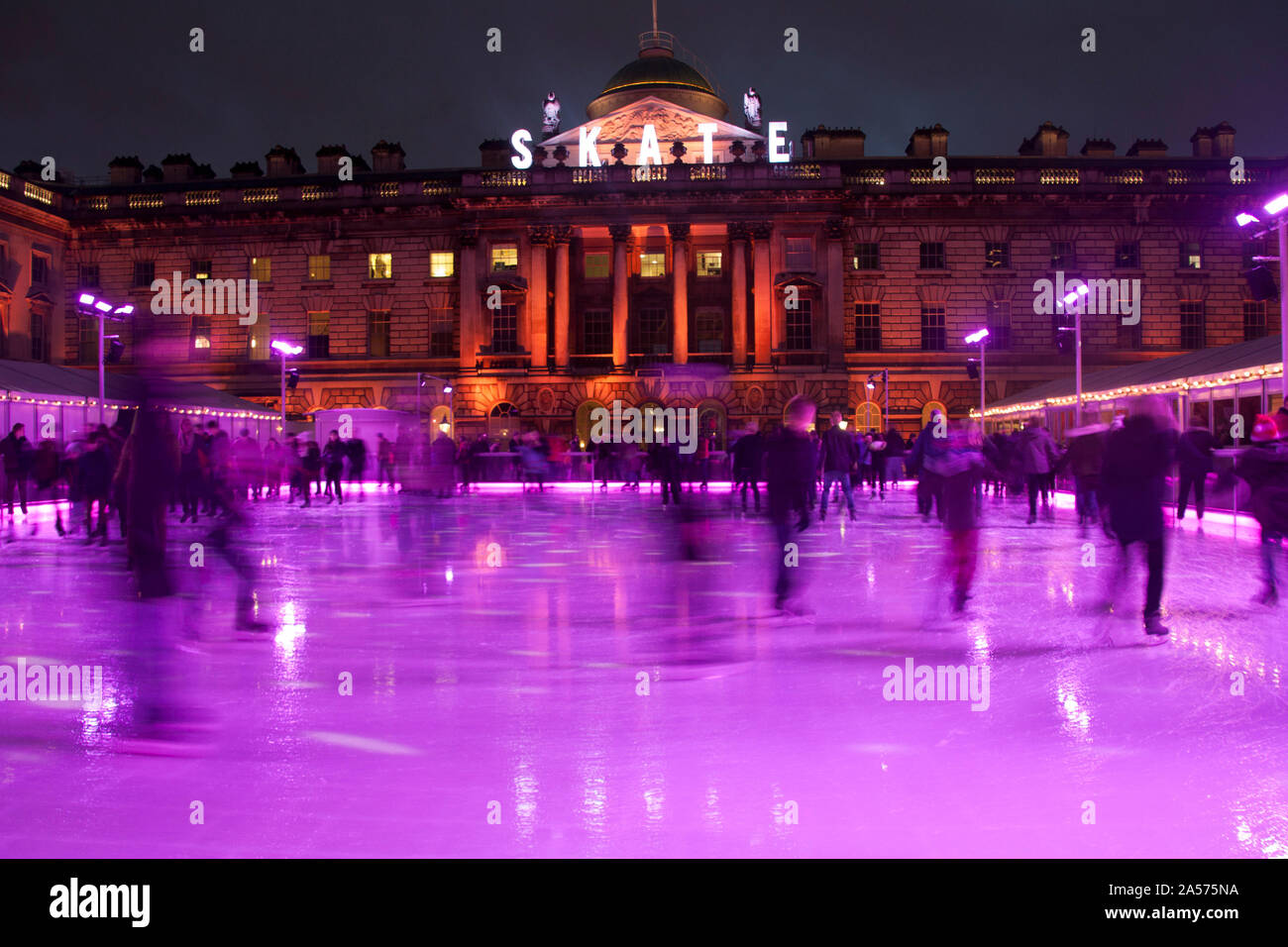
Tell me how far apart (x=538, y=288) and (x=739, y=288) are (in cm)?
919

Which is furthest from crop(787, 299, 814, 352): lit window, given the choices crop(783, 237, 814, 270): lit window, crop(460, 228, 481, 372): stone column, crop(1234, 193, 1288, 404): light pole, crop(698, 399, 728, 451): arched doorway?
crop(1234, 193, 1288, 404): light pole

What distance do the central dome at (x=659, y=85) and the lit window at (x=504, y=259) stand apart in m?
9.50

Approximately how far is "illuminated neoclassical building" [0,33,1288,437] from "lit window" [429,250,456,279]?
0.07m

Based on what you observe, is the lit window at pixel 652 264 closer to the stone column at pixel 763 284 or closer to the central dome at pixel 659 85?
the stone column at pixel 763 284

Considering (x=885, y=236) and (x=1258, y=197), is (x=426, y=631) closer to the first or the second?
(x=885, y=236)

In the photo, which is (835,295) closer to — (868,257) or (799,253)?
(799,253)

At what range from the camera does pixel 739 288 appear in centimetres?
4262

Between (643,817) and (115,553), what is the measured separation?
36.3 ft

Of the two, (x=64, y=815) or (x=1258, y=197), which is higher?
(x=1258, y=197)

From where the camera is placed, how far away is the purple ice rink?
3.20 meters

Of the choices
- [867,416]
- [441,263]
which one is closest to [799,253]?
[867,416]

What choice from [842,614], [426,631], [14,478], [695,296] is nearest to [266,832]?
[426,631]

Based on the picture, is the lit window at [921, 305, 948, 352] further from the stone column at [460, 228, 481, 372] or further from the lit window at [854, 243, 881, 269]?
the stone column at [460, 228, 481, 372]
